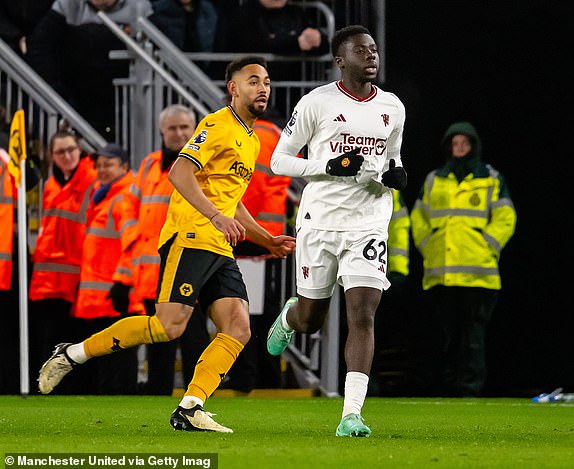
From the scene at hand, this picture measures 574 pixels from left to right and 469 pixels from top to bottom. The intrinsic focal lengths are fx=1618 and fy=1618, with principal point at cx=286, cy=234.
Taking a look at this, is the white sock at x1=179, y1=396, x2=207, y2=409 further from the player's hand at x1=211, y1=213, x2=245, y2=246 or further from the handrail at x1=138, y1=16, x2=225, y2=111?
the handrail at x1=138, y1=16, x2=225, y2=111

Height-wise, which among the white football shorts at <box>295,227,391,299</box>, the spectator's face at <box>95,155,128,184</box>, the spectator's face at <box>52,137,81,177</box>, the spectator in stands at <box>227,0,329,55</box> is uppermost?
the spectator in stands at <box>227,0,329,55</box>

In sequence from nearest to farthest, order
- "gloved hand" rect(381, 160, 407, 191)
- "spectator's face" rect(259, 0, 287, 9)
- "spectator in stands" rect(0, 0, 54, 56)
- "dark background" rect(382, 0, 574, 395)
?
"gloved hand" rect(381, 160, 407, 191) < "dark background" rect(382, 0, 574, 395) < "spectator's face" rect(259, 0, 287, 9) < "spectator in stands" rect(0, 0, 54, 56)

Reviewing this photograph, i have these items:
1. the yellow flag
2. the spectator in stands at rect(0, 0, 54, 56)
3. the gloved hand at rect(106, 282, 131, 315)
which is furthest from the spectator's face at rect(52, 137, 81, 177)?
the spectator in stands at rect(0, 0, 54, 56)

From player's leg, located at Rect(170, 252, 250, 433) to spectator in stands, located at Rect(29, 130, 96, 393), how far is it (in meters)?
5.35

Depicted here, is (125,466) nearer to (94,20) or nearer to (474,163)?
(474,163)

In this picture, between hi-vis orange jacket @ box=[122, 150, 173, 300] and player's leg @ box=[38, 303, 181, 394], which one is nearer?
player's leg @ box=[38, 303, 181, 394]

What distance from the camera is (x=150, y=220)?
43.0 feet

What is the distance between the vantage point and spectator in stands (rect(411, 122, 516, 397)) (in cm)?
1408

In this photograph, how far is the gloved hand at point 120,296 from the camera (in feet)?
44.0

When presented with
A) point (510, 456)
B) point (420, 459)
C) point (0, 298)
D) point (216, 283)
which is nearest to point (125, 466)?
point (420, 459)

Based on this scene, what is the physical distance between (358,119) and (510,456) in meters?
2.28

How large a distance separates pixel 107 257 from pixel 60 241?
53 centimetres

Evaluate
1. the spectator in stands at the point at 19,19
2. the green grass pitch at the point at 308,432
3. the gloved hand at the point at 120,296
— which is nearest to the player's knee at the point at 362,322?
the green grass pitch at the point at 308,432

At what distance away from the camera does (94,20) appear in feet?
50.6
